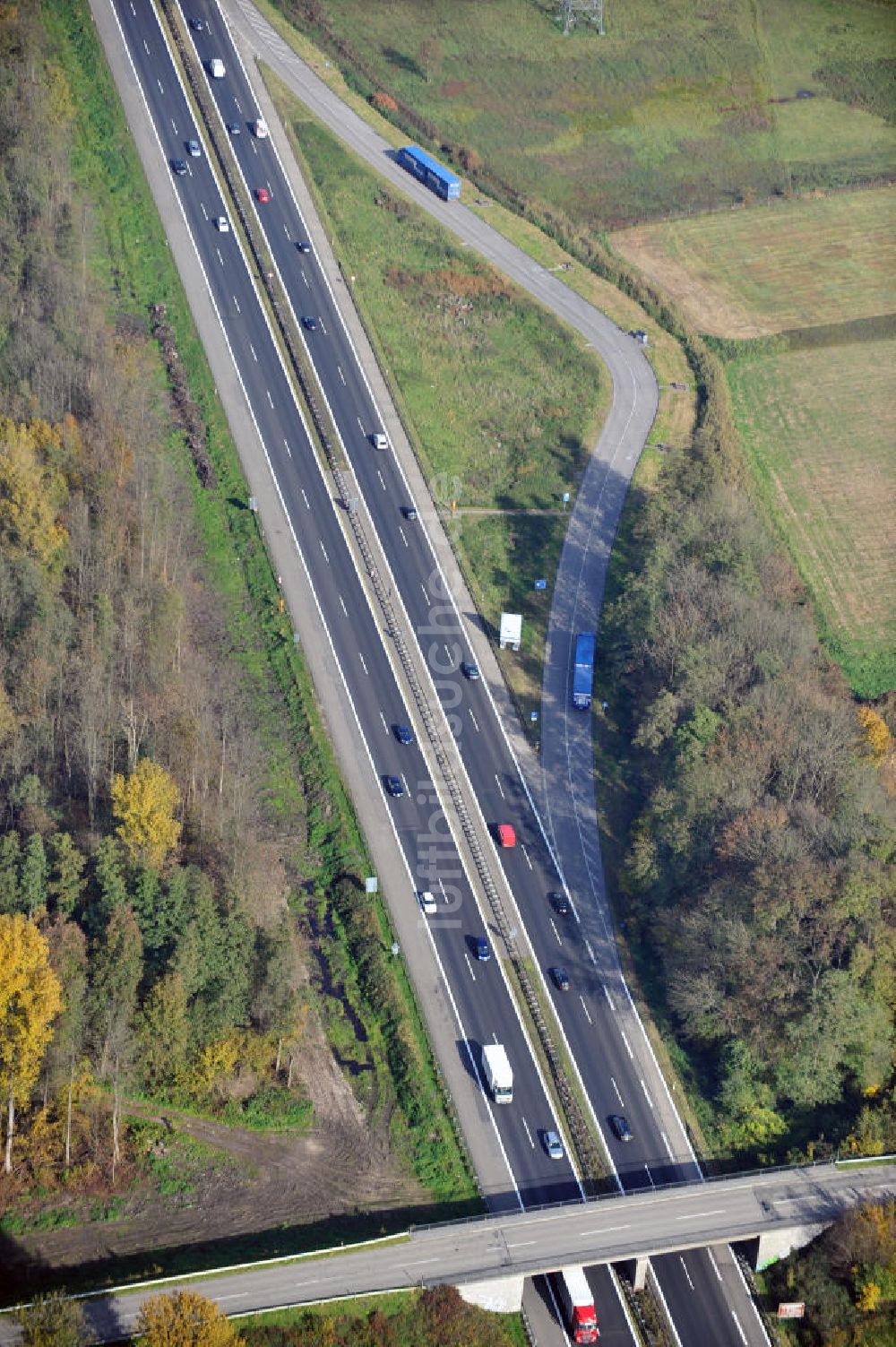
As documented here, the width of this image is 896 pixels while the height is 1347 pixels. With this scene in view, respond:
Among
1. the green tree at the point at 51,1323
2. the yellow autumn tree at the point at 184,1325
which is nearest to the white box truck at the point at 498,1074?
the yellow autumn tree at the point at 184,1325

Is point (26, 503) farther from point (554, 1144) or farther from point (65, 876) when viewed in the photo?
point (554, 1144)

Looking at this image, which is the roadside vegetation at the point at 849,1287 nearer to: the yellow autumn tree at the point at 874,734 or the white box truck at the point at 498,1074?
the white box truck at the point at 498,1074

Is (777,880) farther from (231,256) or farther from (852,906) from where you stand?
(231,256)

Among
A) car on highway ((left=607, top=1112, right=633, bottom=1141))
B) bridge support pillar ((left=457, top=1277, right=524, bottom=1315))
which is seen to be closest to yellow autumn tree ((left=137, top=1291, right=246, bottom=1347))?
bridge support pillar ((left=457, top=1277, right=524, bottom=1315))

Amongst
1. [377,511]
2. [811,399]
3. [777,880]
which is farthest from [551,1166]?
[811,399]

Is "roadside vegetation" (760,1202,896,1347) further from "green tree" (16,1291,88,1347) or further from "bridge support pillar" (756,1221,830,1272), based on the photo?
"green tree" (16,1291,88,1347)
